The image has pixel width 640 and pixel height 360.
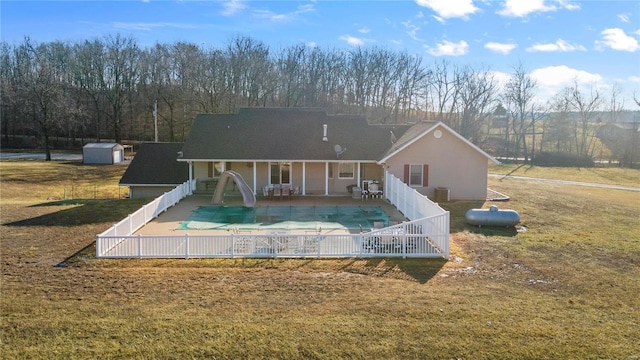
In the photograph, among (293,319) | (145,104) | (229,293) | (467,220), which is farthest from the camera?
(145,104)

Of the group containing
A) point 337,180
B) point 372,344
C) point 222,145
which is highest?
point 222,145

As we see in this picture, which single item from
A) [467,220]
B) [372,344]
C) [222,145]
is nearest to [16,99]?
[222,145]

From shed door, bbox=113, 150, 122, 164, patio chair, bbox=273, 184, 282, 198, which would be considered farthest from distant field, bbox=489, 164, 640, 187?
shed door, bbox=113, 150, 122, 164

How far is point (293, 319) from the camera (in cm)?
874

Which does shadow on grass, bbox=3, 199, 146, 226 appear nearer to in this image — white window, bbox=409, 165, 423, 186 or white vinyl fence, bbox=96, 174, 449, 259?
white vinyl fence, bbox=96, 174, 449, 259

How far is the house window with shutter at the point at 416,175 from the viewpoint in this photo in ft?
80.1

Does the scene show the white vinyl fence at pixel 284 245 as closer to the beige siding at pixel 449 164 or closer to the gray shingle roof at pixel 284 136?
the beige siding at pixel 449 164

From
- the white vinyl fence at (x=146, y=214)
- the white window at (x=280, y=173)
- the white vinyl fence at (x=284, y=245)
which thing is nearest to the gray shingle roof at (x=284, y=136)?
the white window at (x=280, y=173)

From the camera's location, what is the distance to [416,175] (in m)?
24.6

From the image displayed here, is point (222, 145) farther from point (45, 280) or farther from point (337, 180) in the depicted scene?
point (45, 280)

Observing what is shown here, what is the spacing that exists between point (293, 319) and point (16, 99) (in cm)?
6174

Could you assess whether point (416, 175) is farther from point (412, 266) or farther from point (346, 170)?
point (412, 266)

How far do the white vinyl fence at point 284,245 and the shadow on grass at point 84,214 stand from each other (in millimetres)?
5541

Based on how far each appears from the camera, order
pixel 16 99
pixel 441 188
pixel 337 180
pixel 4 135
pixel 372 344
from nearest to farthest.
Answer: pixel 372 344
pixel 441 188
pixel 337 180
pixel 16 99
pixel 4 135
